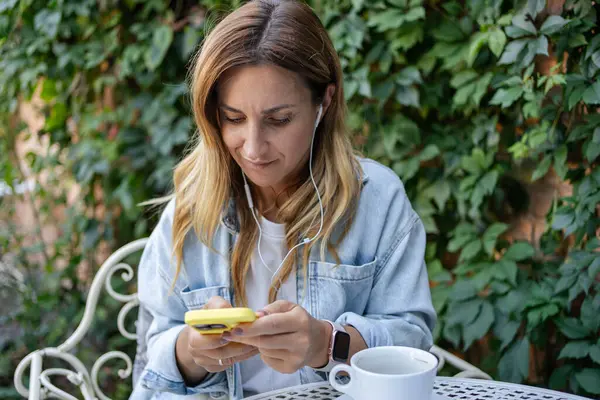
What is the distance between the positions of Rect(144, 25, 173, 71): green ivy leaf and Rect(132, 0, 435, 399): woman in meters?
1.10

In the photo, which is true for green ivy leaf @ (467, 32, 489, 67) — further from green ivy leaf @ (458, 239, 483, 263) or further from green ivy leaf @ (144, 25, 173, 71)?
green ivy leaf @ (144, 25, 173, 71)

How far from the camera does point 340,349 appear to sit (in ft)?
3.87

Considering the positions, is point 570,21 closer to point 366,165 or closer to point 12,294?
point 366,165

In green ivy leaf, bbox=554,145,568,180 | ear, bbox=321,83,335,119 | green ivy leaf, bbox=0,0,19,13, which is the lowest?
green ivy leaf, bbox=554,145,568,180

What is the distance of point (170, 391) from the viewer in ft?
4.45

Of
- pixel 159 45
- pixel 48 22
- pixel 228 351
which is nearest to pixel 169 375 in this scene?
pixel 228 351

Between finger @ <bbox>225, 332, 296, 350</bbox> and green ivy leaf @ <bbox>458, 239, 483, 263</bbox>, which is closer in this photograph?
finger @ <bbox>225, 332, 296, 350</bbox>

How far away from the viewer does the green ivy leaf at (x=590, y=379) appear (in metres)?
1.74

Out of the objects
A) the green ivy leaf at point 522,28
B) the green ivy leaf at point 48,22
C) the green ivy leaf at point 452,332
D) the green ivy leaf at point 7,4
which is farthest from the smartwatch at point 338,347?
the green ivy leaf at point 7,4

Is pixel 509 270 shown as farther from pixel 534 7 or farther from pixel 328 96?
pixel 328 96

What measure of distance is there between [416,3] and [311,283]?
1.08 metres

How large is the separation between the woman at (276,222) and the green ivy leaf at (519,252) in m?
0.66

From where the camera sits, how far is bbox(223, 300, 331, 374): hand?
1023 mm

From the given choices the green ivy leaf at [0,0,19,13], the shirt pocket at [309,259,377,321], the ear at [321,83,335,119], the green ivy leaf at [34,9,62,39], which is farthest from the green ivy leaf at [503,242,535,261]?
the green ivy leaf at [0,0,19,13]
